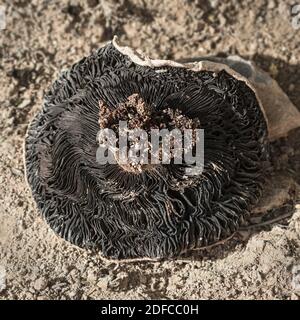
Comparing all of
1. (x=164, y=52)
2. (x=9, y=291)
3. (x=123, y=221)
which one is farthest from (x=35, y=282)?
(x=164, y=52)

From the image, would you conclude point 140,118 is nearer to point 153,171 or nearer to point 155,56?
point 153,171

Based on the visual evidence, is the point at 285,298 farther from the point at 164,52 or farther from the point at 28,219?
the point at 164,52

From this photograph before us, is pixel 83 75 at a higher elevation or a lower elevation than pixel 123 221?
higher

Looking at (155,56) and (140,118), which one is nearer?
(140,118)

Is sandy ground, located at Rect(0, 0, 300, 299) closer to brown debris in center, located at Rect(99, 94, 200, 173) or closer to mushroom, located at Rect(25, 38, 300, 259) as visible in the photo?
mushroom, located at Rect(25, 38, 300, 259)

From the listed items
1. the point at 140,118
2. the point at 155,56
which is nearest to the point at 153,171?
the point at 140,118

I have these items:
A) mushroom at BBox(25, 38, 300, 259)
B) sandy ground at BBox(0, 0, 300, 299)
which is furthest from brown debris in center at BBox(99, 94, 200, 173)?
sandy ground at BBox(0, 0, 300, 299)
